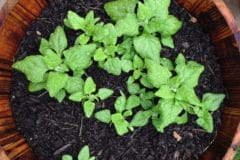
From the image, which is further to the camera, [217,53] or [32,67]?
[217,53]

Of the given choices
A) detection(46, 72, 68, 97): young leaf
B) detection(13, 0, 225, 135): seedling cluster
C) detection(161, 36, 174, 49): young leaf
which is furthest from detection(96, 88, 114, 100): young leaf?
detection(161, 36, 174, 49): young leaf

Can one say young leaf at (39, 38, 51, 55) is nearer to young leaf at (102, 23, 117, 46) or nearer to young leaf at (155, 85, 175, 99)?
young leaf at (102, 23, 117, 46)

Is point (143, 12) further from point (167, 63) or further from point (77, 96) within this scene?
point (77, 96)

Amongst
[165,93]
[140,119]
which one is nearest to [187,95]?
[165,93]

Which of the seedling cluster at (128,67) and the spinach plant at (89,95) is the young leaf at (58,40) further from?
the spinach plant at (89,95)

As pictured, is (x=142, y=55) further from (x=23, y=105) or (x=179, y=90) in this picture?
(x=23, y=105)

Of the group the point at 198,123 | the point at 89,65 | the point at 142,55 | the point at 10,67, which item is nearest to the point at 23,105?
the point at 10,67

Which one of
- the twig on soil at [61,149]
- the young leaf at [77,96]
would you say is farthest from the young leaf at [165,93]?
the twig on soil at [61,149]
